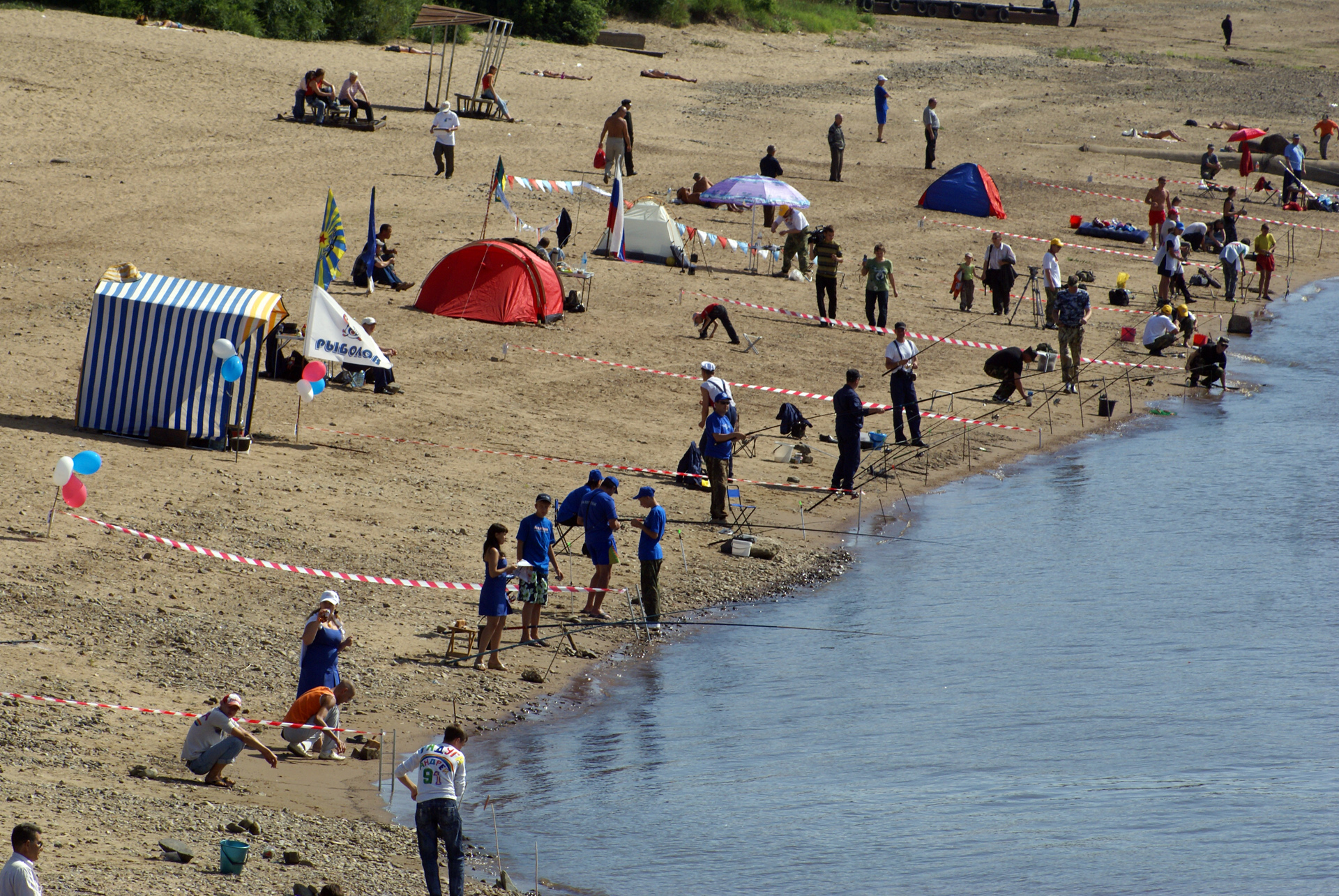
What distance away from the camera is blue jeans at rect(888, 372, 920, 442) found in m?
21.4

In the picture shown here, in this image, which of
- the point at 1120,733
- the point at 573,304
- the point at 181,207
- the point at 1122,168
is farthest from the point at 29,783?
the point at 1122,168

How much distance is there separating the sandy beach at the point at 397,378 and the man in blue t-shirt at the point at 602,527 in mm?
788

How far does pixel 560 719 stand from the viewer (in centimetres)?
1400

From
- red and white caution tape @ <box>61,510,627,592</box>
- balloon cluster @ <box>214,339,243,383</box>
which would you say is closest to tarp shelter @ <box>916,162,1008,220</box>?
balloon cluster @ <box>214,339,243,383</box>

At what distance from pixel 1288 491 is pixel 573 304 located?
11.8 m

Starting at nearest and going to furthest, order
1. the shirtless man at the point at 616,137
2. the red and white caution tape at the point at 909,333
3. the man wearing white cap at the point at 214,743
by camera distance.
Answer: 1. the man wearing white cap at the point at 214,743
2. the red and white caution tape at the point at 909,333
3. the shirtless man at the point at 616,137

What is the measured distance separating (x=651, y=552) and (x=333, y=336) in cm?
569

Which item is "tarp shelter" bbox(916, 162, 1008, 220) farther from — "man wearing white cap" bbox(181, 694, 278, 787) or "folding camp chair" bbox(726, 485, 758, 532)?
"man wearing white cap" bbox(181, 694, 278, 787)

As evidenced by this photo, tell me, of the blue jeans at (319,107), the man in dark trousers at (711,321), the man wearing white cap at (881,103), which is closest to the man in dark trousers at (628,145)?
the blue jeans at (319,107)

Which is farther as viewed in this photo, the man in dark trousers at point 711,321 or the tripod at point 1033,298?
the tripod at point 1033,298

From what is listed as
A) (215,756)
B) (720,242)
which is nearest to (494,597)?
(215,756)

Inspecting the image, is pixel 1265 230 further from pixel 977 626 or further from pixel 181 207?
pixel 181 207

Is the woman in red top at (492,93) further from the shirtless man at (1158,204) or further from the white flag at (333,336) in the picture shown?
the white flag at (333,336)

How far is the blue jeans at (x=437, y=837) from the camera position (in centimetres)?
1028
